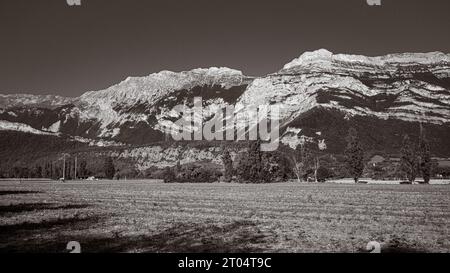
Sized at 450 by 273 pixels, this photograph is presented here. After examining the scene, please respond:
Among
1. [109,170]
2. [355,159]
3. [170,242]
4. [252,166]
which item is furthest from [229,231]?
[109,170]

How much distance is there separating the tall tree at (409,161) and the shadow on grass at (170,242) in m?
84.5

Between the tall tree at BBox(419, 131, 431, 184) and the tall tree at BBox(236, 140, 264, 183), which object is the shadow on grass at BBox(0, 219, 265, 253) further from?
the tall tree at BBox(236, 140, 264, 183)

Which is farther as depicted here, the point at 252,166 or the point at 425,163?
the point at 252,166

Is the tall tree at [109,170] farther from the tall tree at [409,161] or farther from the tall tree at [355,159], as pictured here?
the tall tree at [409,161]

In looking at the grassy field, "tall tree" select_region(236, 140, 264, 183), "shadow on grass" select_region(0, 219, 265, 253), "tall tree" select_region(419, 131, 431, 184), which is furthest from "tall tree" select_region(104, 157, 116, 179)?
"shadow on grass" select_region(0, 219, 265, 253)

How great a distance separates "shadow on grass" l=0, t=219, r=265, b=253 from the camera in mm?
13547

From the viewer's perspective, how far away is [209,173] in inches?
4550

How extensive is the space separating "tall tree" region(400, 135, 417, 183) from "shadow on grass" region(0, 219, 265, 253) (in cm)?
8451

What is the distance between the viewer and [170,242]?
49.2 feet

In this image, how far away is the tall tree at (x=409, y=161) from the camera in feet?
308

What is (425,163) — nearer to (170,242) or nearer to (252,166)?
(252,166)

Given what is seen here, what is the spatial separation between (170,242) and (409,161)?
304 feet
